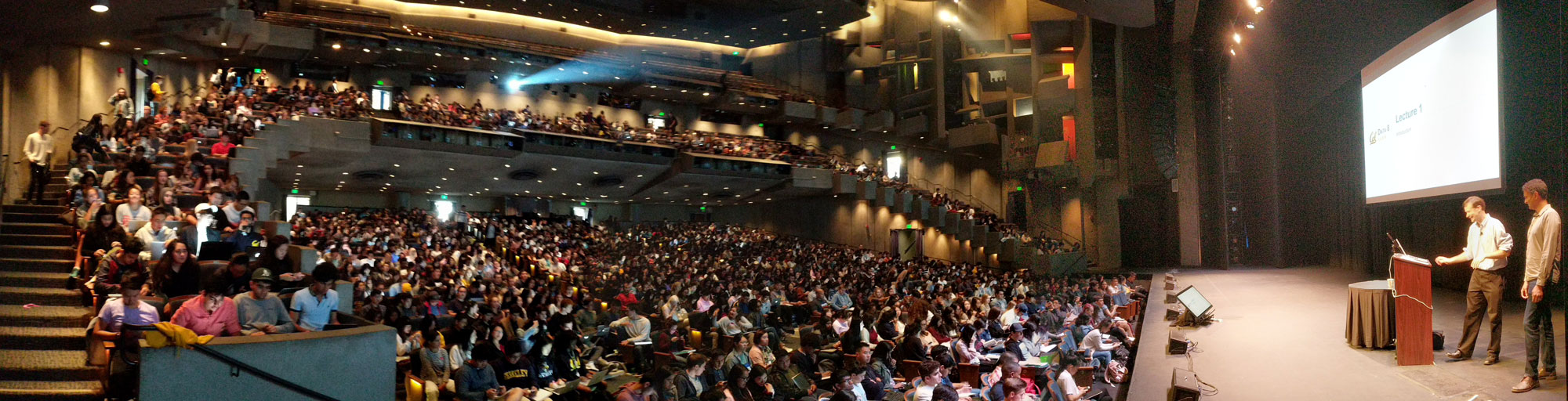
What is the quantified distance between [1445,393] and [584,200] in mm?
30776

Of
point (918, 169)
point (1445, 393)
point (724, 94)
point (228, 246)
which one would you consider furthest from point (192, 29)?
point (918, 169)

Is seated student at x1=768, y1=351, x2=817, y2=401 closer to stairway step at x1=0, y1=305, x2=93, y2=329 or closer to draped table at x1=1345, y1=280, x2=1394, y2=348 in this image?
draped table at x1=1345, y1=280, x2=1394, y2=348

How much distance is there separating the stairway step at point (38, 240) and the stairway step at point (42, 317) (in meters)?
1.67

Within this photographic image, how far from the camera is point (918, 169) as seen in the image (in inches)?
1331

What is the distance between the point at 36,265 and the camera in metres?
8.30

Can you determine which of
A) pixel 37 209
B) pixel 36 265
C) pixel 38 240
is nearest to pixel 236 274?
pixel 36 265

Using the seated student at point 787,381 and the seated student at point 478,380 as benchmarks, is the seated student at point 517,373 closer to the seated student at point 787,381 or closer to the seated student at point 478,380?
the seated student at point 478,380

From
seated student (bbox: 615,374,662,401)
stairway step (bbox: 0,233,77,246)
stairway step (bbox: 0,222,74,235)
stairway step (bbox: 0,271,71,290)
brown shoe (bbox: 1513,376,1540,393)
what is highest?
stairway step (bbox: 0,222,74,235)

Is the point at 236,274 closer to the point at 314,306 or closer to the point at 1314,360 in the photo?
the point at 314,306

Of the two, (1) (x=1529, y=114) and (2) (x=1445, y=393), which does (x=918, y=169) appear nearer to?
(1) (x=1529, y=114)

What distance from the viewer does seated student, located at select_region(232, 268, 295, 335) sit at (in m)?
6.37

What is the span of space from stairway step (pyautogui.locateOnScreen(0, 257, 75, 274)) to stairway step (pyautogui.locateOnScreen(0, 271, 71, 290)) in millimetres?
145

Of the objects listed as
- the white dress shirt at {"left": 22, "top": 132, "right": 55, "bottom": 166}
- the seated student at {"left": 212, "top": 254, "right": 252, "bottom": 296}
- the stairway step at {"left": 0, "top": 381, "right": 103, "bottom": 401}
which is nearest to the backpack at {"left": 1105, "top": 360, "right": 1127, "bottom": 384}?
the seated student at {"left": 212, "top": 254, "right": 252, "bottom": 296}

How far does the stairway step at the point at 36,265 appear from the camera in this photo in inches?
320
